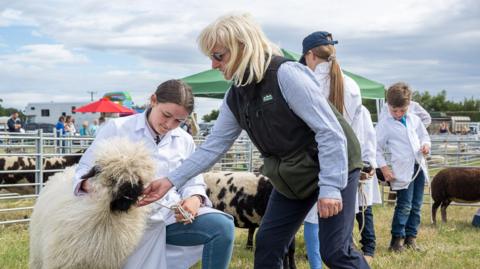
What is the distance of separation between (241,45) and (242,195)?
124 inches

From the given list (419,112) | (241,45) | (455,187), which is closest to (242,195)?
(419,112)

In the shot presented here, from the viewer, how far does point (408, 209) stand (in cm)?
627

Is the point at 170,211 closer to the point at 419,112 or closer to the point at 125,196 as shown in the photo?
the point at 125,196

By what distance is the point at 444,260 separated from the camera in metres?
5.81

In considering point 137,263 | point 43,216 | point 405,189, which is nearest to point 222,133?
point 137,263

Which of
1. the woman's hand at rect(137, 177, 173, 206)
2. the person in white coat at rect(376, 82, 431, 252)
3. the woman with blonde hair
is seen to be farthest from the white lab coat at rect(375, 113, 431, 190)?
the woman's hand at rect(137, 177, 173, 206)

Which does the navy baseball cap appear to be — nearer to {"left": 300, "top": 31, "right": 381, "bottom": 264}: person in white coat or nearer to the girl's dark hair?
{"left": 300, "top": 31, "right": 381, "bottom": 264}: person in white coat

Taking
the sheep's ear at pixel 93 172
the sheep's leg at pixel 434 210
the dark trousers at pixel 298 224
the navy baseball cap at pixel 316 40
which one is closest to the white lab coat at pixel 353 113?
the navy baseball cap at pixel 316 40

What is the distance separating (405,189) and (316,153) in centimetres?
368

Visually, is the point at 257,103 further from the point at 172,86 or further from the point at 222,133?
the point at 172,86

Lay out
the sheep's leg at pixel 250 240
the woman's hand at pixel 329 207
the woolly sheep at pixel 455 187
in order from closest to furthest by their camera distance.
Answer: the woman's hand at pixel 329 207 < the sheep's leg at pixel 250 240 < the woolly sheep at pixel 455 187

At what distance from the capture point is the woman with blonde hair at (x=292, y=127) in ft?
9.20

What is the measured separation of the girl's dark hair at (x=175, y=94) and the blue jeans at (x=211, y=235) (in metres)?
0.78

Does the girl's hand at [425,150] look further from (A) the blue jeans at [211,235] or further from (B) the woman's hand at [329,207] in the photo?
(B) the woman's hand at [329,207]
